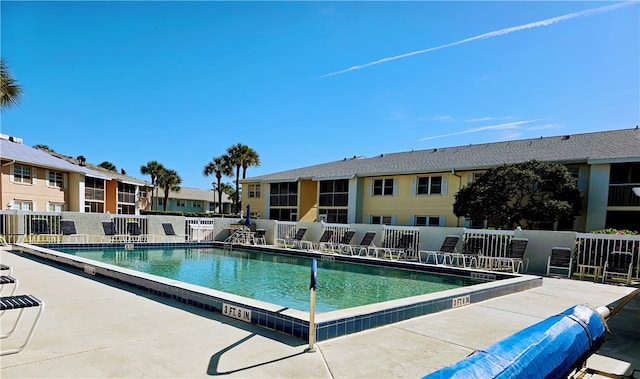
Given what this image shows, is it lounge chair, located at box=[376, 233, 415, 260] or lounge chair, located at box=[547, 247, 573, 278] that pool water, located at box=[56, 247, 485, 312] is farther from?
lounge chair, located at box=[547, 247, 573, 278]

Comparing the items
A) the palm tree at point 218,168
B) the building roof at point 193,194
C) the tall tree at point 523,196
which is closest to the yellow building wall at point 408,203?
the tall tree at point 523,196

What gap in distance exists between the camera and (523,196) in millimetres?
16953

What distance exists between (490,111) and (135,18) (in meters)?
16.4

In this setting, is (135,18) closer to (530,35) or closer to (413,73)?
(413,73)

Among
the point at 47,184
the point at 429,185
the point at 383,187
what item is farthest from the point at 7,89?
the point at 429,185

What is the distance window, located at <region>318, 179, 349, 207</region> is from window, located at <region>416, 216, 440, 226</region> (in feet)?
17.0

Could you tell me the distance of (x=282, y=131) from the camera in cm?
2516

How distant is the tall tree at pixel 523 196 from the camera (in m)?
15.7

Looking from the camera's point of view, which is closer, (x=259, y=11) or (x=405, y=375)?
(x=405, y=375)

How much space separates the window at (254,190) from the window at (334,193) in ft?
22.2

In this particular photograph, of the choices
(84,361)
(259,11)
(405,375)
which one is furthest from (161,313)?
(259,11)

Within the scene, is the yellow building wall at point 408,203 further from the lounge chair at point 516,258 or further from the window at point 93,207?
the window at point 93,207

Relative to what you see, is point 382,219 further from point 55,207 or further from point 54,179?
point 54,179

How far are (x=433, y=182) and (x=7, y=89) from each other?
1982 centimetres
